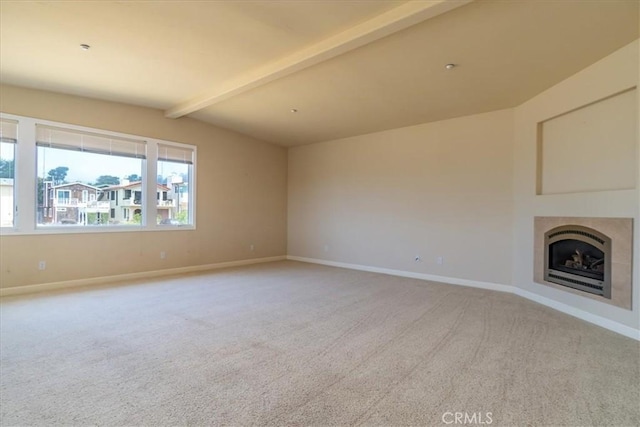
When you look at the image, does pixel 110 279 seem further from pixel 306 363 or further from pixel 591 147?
pixel 591 147

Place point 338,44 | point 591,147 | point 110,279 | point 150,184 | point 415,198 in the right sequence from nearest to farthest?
point 338,44
point 591,147
point 110,279
point 150,184
point 415,198

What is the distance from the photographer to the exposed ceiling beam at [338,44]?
249cm

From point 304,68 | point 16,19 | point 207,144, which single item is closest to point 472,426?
point 304,68

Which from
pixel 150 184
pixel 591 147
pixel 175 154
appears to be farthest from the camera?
pixel 175 154

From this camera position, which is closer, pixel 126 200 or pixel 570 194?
pixel 570 194

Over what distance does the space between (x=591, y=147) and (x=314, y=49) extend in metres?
3.23

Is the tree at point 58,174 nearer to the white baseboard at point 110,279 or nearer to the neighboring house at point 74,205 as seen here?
the neighboring house at point 74,205

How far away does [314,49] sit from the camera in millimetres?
3227

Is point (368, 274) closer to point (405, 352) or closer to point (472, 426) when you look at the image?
point (405, 352)

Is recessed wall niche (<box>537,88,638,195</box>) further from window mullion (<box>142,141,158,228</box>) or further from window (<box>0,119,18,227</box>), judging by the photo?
window (<box>0,119,18,227</box>)

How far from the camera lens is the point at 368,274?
5840 mm

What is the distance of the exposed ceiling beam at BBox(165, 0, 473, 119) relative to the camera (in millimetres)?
2494

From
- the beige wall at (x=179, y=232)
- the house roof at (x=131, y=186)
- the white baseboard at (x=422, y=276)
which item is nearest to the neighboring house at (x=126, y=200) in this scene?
the house roof at (x=131, y=186)

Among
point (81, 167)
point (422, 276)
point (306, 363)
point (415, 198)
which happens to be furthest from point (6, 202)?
point (422, 276)
